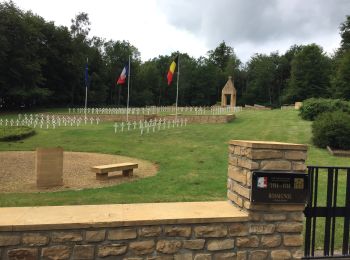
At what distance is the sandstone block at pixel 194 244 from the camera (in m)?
4.12

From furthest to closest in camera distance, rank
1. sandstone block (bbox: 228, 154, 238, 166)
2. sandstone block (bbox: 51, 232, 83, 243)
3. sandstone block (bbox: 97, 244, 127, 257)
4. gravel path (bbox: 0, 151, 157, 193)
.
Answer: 1. gravel path (bbox: 0, 151, 157, 193)
2. sandstone block (bbox: 228, 154, 238, 166)
3. sandstone block (bbox: 97, 244, 127, 257)
4. sandstone block (bbox: 51, 232, 83, 243)

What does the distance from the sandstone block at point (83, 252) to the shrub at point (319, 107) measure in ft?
89.5

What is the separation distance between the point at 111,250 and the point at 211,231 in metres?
1.08

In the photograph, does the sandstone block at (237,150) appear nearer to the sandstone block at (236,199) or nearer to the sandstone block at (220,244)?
the sandstone block at (236,199)

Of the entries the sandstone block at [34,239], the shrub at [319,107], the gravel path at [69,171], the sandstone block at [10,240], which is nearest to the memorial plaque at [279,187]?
the sandstone block at [34,239]

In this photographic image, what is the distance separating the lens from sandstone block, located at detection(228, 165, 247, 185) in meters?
4.46

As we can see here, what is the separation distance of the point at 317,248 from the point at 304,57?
69.4 meters

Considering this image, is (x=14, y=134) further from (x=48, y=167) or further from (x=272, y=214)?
(x=272, y=214)

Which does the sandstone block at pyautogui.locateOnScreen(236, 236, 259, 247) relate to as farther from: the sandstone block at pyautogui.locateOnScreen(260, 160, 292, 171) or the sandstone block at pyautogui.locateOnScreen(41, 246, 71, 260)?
the sandstone block at pyautogui.locateOnScreen(41, 246, 71, 260)

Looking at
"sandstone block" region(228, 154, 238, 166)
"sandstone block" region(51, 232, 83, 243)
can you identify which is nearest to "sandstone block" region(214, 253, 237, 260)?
"sandstone block" region(228, 154, 238, 166)

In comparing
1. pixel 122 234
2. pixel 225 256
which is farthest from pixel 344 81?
pixel 122 234

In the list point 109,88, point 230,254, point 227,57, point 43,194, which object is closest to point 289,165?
A: point 230,254

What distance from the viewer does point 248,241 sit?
4.27m

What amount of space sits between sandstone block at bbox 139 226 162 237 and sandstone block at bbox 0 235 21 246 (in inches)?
46.9
